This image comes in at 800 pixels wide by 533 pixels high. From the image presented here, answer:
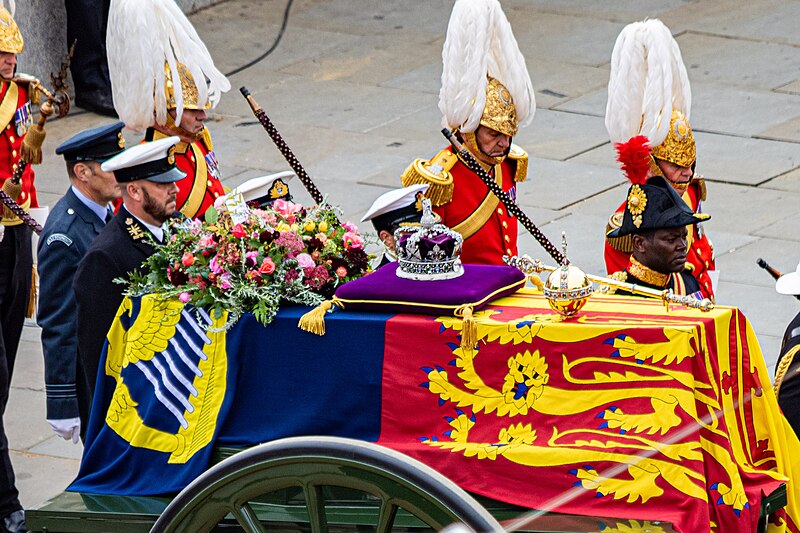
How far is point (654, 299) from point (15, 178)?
3417 mm

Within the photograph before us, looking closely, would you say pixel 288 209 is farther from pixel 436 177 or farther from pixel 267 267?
pixel 436 177

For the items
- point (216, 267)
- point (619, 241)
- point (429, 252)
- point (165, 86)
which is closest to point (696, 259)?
point (619, 241)

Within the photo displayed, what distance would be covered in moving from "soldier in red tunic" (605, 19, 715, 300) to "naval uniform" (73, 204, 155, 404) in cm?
196

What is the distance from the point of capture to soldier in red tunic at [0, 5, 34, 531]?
6.61m

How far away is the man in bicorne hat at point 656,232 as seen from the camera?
5.19 meters

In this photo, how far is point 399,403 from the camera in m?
4.34

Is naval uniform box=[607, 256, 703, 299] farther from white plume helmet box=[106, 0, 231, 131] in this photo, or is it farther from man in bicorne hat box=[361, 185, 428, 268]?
white plume helmet box=[106, 0, 231, 131]

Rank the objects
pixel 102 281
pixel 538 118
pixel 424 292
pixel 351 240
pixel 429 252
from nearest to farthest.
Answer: pixel 424 292 < pixel 429 252 < pixel 351 240 < pixel 102 281 < pixel 538 118

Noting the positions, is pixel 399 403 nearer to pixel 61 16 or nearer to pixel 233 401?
pixel 233 401

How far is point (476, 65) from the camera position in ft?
20.5

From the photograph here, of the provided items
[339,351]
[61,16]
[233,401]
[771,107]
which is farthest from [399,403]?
[61,16]

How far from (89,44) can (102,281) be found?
750 centimetres

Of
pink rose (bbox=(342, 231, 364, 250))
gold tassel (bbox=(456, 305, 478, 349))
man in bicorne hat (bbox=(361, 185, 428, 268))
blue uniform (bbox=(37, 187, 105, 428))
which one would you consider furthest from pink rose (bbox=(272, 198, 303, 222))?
blue uniform (bbox=(37, 187, 105, 428))

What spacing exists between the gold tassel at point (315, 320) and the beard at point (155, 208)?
4.01 feet
